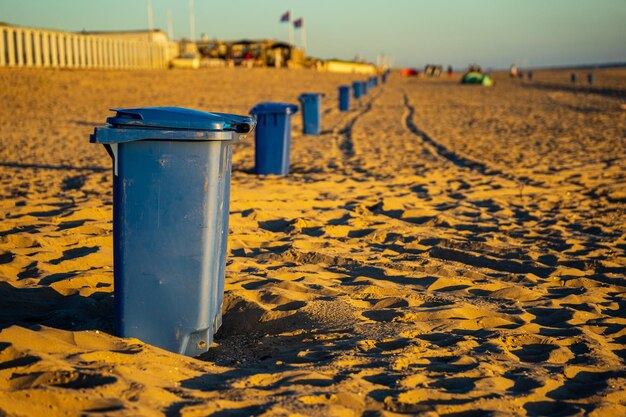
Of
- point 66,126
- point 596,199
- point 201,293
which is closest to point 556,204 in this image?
point 596,199

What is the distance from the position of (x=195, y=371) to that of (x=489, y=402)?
125 centimetres

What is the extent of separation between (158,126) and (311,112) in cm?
1123

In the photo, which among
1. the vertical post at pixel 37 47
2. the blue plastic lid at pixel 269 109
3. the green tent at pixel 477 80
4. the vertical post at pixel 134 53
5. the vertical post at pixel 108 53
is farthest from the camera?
the green tent at pixel 477 80

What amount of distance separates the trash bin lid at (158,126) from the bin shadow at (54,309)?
3.63ft

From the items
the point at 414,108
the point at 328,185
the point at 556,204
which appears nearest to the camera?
the point at 556,204

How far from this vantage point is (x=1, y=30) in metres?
25.1

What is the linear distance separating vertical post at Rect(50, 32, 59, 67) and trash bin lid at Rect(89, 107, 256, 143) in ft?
96.3

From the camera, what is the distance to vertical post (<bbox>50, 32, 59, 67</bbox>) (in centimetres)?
2915

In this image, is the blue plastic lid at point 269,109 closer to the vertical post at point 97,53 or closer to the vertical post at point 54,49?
the vertical post at point 54,49

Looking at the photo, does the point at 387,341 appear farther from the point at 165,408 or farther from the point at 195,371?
the point at 165,408

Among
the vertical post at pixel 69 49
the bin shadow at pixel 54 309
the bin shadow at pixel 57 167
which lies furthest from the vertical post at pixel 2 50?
the bin shadow at pixel 54 309

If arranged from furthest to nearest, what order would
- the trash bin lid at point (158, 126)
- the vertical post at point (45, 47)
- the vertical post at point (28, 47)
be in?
the vertical post at point (45, 47), the vertical post at point (28, 47), the trash bin lid at point (158, 126)

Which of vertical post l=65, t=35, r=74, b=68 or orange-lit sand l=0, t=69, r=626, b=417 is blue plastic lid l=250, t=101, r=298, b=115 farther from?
vertical post l=65, t=35, r=74, b=68

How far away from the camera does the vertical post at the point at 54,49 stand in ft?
95.6
